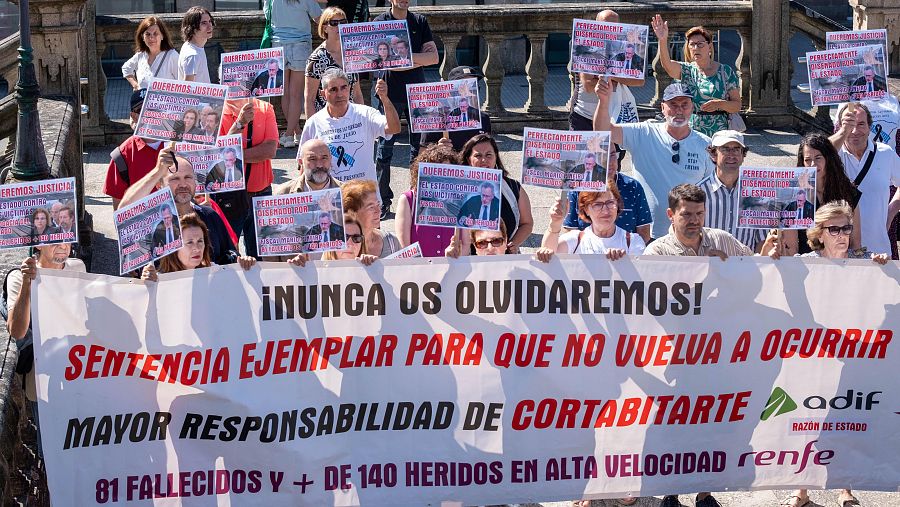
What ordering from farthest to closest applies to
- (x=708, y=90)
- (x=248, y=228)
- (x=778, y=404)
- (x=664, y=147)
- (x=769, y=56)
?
1. (x=769, y=56)
2. (x=708, y=90)
3. (x=664, y=147)
4. (x=248, y=228)
5. (x=778, y=404)

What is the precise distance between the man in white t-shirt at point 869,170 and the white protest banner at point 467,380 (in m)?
1.75

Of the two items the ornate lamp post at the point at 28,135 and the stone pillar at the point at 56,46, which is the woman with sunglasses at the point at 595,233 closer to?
the ornate lamp post at the point at 28,135

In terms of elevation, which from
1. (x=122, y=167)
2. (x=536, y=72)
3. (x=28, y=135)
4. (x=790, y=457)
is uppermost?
(x=536, y=72)

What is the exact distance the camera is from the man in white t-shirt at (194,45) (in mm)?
11211

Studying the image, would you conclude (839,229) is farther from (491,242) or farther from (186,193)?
(186,193)

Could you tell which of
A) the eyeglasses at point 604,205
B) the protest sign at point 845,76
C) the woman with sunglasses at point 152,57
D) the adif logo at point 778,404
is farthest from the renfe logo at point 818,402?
the woman with sunglasses at point 152,57

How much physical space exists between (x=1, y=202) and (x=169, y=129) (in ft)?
6.00

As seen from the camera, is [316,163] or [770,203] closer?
[770,203]

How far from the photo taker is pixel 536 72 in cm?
1409

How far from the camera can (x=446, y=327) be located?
7.25 m

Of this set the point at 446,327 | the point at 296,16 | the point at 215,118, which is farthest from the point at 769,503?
the point at 296,16

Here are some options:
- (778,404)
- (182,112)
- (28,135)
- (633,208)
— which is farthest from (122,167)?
(778,404)

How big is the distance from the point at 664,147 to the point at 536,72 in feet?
16.0

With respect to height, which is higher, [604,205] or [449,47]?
[449,47]
